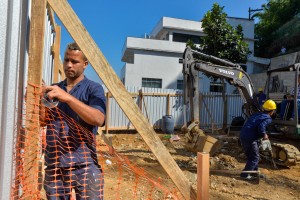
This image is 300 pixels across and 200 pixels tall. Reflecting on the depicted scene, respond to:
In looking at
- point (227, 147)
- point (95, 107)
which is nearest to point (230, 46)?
point (227, 147)

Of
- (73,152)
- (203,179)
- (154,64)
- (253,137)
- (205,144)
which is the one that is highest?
(154,64)

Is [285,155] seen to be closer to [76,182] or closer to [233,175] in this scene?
[233,175]

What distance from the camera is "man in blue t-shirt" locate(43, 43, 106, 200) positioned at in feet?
6.77

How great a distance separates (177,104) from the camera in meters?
14.3

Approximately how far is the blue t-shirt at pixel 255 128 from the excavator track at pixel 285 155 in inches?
64.1

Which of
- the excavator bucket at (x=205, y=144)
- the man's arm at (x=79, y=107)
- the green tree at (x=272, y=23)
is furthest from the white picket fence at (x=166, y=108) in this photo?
the green tree at (x=272, y=23)

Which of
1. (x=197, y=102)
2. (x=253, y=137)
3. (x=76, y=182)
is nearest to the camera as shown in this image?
(x=76, y=182)

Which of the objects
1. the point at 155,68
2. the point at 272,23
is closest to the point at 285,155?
the point at 155,68

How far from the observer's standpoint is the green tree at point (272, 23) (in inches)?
1219

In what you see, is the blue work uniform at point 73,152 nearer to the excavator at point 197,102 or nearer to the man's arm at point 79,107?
the man's arm at point 79,107

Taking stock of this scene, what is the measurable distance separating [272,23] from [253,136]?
99.9 feet

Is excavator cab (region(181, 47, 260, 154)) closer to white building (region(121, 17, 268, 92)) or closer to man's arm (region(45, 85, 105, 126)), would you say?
man's arm (region(45, 85, 105, 126))

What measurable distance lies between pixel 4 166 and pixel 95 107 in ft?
2.28

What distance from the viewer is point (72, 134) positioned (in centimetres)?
211
